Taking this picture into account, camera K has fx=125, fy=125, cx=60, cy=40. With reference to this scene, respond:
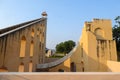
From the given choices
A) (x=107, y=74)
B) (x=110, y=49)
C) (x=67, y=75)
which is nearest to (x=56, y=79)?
(x=67, y=75)

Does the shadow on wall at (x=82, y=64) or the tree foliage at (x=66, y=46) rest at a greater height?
the tree foliage at (x=66, y=46)

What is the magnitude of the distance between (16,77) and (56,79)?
0.61 meters

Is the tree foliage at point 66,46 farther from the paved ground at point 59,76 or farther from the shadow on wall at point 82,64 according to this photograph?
the paved ground at point 59,76

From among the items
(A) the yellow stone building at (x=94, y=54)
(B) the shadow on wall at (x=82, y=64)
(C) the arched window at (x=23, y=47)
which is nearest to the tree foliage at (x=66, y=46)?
(B) the shadow on wall at (x=82, y=64)

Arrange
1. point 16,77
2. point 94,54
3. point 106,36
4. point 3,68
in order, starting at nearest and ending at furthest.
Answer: point 16,77
point 3,68
point 94,54
point 106,36

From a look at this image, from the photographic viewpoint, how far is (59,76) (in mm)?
1954

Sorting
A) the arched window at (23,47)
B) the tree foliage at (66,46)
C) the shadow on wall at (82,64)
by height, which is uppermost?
the tree foliage at (66,46)

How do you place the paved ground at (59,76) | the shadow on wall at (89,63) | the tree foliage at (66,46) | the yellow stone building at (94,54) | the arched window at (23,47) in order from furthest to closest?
the tree foliage at (66,46) < the yellow stone building at (94,54) < the shadow on wall at (89,63) < the arched window at (23,47) < the paved ground at (59,76)

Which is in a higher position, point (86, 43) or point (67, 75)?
point (86, 43)

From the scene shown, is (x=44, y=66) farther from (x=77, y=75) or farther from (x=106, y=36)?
(x=77, y=75)

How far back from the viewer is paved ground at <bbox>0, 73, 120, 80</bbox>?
6.17ft

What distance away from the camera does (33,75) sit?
1904 millimetres

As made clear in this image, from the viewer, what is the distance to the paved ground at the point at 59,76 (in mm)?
1882

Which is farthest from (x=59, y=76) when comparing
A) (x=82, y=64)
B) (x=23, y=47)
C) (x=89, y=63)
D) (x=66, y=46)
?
(x=66, y=46)
